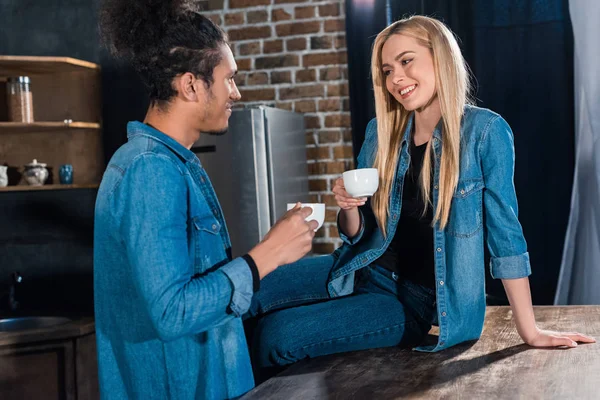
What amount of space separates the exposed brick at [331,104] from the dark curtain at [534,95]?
2.39 ft

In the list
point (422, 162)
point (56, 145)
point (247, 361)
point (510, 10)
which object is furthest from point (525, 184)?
point (247, 361)

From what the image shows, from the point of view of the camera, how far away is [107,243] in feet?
4.52

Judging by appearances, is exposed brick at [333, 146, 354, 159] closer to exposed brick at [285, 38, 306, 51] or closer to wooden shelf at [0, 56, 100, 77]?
exposed brick at [285, 38, 306, 51]

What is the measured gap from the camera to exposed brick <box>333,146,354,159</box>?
416 centimetres

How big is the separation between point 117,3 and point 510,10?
281 centimetres

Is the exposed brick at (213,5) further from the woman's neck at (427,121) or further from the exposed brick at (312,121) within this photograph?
A: the woman's neck at (427,121)

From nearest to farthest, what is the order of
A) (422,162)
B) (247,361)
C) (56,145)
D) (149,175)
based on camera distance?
(149,175) → (247,361) → (422,162) → (56,145)

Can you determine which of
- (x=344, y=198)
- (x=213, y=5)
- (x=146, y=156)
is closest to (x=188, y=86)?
(x=146, y=156)

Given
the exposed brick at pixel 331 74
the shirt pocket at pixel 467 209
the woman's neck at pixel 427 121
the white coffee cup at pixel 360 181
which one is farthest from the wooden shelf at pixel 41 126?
the shirt pocket at pixel 467 209

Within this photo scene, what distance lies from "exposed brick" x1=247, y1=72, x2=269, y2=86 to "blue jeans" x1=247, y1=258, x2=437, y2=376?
243 centimetres

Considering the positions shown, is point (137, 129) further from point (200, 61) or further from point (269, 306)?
point (269, 306)

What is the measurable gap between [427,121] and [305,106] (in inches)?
87.8

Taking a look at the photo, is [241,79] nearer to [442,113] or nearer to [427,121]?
[427,121]

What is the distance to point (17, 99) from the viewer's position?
11.1 ft
